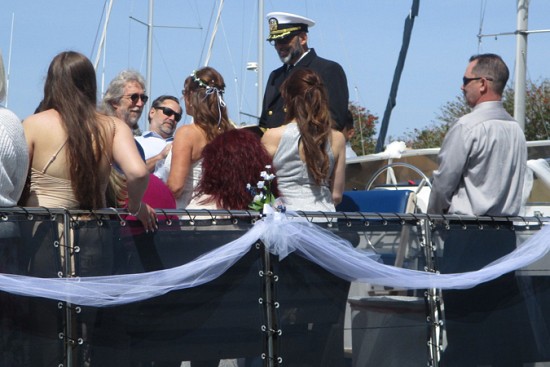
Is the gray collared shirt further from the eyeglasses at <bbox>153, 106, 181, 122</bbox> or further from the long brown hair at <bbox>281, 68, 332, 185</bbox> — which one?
the eyeglasses at <bbox>153, 106, 181, 122</bbox>

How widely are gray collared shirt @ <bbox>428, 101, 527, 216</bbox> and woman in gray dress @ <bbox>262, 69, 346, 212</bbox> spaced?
66cm

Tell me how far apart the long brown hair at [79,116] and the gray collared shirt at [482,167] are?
209cm

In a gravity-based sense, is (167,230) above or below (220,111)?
below

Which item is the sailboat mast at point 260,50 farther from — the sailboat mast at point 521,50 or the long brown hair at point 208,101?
the long brown hair at point 208,101

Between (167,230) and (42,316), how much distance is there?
738mm

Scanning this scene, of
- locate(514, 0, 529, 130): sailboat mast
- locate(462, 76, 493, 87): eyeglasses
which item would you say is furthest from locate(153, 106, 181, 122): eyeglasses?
locate(514, 0, 529, 130): sailboat mast

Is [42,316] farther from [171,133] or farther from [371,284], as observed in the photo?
[171,133]

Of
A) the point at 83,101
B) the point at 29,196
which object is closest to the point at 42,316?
the point at 29,196

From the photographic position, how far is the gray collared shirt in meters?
5.99

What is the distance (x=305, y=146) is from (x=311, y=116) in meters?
0.19

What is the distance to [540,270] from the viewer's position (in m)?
5.98

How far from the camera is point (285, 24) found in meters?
7.14

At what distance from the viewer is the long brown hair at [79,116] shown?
5.00 m

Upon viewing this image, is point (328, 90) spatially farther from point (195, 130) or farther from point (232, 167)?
point (232, 167)
